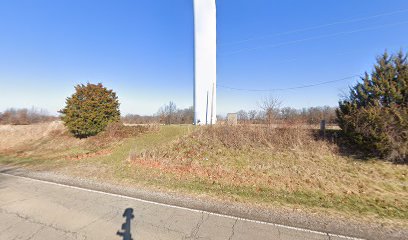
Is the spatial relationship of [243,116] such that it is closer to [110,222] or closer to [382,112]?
[382,112]

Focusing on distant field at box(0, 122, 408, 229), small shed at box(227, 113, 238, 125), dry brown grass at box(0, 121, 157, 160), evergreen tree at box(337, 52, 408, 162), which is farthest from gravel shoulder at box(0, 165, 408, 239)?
small shed at box(227, 113, 238, 125)

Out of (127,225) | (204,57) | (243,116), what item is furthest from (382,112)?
(204,57)

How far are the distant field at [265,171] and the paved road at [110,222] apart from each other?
160cm

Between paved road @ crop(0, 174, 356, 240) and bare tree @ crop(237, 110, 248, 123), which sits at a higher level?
bare tree @ crop(237, 110, 248, 123)

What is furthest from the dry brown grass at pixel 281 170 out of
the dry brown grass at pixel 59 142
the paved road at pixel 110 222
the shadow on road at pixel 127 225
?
the dry brown grass at pixel 59 142

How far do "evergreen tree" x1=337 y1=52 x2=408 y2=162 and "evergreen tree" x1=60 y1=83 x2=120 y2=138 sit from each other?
783 inches

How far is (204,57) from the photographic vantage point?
2530 cm

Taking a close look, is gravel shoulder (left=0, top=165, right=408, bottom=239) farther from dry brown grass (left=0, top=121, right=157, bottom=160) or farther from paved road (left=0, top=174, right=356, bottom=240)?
dry brown grass (left=0, top=121, right=157, bottom=160)

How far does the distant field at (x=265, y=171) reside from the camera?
6.13 metres

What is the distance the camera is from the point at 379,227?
439 cm

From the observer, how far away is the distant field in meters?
6.13

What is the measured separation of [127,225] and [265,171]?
6424mm

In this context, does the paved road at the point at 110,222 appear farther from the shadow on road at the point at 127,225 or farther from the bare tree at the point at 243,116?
the bare tree at the point at 243,116

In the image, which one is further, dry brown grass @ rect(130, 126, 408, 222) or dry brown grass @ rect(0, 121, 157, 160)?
dry brown grass @ rect(0, 121, 157, 160)
